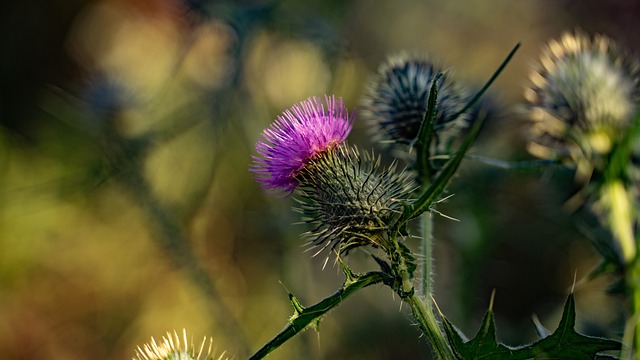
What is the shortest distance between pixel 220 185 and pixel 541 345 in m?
3.49

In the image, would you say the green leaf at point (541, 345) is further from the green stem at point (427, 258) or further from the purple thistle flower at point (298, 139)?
the purple thistle flower at point (298, 139)

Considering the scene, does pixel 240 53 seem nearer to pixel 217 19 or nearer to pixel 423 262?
pixel 217 19

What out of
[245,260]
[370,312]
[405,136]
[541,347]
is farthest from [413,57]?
[245,260]

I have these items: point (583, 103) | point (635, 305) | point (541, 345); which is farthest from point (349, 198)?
point (583, 103)

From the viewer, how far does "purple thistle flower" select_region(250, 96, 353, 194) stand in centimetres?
126

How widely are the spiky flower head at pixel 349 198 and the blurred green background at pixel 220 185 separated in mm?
992

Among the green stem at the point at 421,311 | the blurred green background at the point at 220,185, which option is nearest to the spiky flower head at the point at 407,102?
the green stem at the point at 421,311

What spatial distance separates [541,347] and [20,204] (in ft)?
12.4

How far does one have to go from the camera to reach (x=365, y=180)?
4.25 feet

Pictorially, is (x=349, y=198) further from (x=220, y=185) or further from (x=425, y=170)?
(x=220, y=185)

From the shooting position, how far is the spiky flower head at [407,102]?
156cm

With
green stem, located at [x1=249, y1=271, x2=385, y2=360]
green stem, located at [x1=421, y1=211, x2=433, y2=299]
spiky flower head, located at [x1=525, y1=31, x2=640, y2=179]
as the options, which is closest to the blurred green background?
spiky flower head, located at [x1=525, y1=31, x2=640, y2=179]

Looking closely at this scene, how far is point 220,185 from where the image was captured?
4379mm

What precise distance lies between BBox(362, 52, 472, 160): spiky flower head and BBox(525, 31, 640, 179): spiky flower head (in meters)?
0.29
